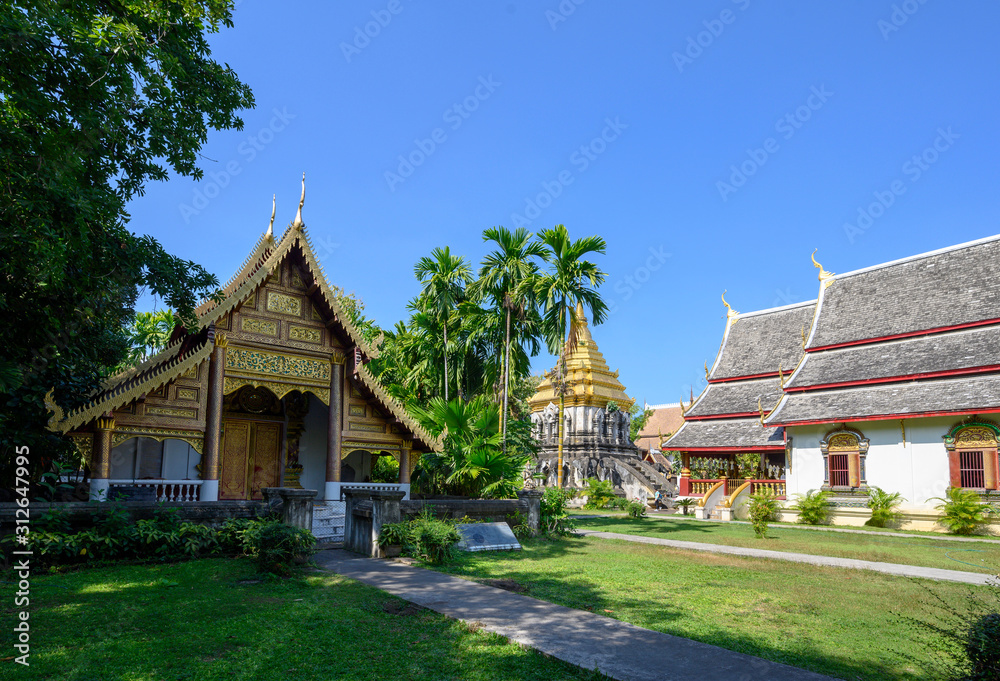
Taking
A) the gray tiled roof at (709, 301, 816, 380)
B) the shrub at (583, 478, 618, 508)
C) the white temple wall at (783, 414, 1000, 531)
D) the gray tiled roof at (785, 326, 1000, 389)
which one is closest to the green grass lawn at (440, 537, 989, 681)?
the white temple wall at (783, 414, 1000, 531)

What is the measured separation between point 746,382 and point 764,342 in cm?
240

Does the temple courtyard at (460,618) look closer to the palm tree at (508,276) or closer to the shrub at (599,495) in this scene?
the palm tree at (508,276)

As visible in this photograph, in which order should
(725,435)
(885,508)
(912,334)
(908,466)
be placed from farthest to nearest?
1. (725,435)
2. (912,334)
3. (908,466)
4. (885,508)

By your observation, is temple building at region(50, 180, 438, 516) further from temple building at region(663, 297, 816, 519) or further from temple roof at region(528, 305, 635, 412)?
temple roof at region(528, 305, 635, 412)

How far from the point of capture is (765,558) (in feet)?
38.8

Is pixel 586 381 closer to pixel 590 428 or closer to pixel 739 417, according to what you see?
pixel 590 428

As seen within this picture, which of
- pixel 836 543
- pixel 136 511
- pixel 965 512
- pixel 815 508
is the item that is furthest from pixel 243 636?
pixel 815 508

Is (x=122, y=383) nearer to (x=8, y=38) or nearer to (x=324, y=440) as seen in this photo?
(x=324, y=440)

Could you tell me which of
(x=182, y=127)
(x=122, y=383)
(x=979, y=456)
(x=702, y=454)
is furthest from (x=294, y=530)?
(x=702, y=454)

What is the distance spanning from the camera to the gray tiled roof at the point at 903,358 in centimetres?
2075

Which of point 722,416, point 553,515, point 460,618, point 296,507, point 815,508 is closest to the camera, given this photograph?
point 460,618

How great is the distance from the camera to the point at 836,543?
Result: 15.4m

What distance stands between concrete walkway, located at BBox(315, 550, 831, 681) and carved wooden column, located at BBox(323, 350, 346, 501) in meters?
5.66

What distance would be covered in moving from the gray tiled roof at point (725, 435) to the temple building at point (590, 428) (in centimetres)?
627
